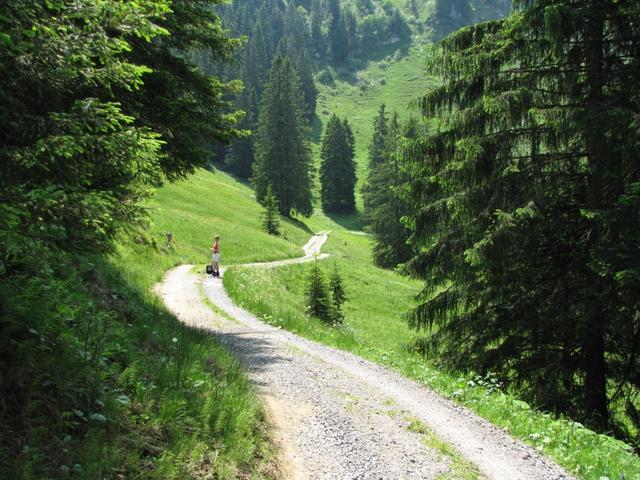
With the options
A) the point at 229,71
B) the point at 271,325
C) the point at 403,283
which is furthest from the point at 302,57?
the point at 271,325

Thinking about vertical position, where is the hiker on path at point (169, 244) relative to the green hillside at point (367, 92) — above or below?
below

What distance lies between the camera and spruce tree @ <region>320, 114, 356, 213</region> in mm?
96750

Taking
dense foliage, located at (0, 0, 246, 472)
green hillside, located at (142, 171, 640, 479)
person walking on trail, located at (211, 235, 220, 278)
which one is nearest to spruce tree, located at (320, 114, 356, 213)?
green hillside, located at (142, 171, 640, 479)

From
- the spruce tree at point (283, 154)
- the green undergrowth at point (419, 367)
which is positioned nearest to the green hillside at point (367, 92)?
the spruce tree at point (283, 154)

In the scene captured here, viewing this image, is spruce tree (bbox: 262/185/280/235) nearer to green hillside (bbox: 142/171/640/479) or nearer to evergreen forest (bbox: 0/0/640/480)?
green hillside (bbox: 142/171/640/479)

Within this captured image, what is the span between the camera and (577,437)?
7418mm

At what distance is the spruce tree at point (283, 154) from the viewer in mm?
68438

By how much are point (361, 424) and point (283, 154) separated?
211ft

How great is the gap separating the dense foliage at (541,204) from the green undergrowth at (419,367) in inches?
54.2

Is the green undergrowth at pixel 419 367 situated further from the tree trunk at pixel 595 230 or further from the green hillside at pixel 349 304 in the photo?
the tree trunk at pixel 595 230

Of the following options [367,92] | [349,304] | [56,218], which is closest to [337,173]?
[349,304]

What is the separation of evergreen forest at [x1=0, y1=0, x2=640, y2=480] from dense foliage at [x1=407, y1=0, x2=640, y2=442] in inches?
1.8

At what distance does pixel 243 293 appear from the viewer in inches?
755

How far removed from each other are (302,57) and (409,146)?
147 metres
